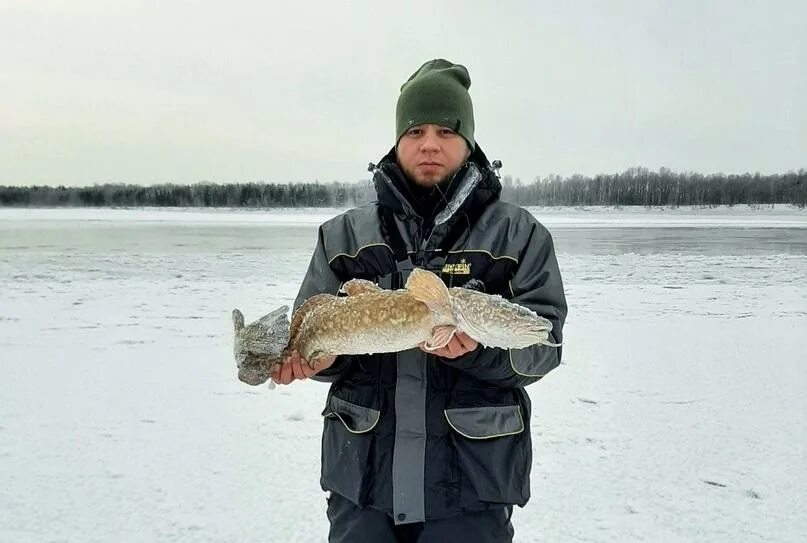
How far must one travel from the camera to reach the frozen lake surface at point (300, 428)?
14.1ft

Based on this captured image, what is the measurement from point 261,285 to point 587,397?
9.04 metres

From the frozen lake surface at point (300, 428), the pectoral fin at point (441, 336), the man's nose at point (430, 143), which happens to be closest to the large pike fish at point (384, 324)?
the pectoral fin at point (441, 336)

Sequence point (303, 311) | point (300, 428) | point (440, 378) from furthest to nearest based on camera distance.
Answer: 1. point (300, 428)
2. point (303, 311)
3. point (440, 378)

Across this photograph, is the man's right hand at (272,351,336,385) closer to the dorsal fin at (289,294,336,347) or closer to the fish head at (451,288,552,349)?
the dorsal fin at (289,294,336,347)

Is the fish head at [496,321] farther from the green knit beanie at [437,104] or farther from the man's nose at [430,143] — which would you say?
the green knit beanie at [437,104]

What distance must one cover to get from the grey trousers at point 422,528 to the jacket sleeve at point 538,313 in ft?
1.72

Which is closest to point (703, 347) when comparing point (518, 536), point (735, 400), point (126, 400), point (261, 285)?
point (735, 400)

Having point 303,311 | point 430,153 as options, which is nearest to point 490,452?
point 303,311

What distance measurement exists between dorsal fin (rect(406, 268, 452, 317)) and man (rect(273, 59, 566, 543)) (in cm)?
13

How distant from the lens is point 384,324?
2.28 meters

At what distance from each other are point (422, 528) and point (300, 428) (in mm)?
3701

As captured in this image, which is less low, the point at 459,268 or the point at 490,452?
the point at 459,268

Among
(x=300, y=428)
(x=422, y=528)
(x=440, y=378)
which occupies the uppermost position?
(x=440, y=378)

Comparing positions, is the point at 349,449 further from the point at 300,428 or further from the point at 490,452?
the point at 300,428
